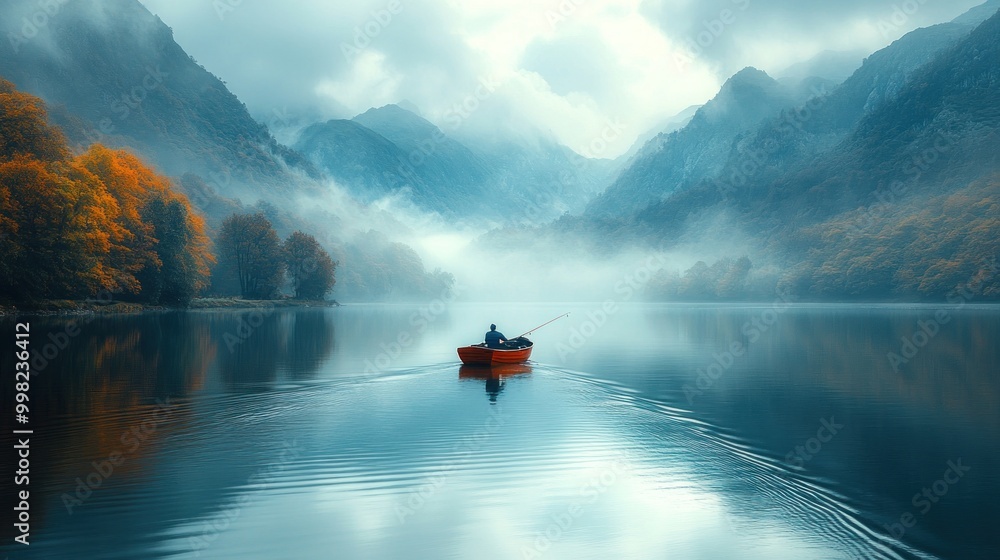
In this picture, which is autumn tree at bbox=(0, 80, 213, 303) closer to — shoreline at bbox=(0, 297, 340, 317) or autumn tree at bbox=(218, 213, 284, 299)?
shoreline at bbox=(0, 297, 340, 317)

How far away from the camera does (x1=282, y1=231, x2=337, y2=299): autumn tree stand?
152250mm

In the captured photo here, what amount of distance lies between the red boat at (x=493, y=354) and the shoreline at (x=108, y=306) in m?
59.9

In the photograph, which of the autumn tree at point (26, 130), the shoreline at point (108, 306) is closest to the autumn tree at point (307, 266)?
the shoreline at point (108, 306)

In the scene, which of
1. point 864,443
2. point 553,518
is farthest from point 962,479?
point 553,518

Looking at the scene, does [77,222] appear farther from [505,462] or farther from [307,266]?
[307,266]

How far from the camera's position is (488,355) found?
4356 centimetres

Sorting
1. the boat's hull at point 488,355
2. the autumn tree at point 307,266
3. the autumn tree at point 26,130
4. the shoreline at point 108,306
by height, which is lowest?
the boat's hull at point 488,355

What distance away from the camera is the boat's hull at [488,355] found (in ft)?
141

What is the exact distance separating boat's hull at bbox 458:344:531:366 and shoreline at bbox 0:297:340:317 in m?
59.8

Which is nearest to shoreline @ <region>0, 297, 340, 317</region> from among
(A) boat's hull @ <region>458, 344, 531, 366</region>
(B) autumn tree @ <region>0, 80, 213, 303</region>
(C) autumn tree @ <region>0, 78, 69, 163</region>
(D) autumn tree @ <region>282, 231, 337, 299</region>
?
(B) autumn tree @ <region>0, 80, 213, 303</region>

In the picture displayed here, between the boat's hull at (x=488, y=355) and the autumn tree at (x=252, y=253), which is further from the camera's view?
the autumn tree at (x=252, y=253)

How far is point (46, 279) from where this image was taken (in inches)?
2886

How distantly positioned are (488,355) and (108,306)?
74.5 metres

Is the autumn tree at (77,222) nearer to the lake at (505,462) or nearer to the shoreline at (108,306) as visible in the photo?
the shoreline at (108,306)
